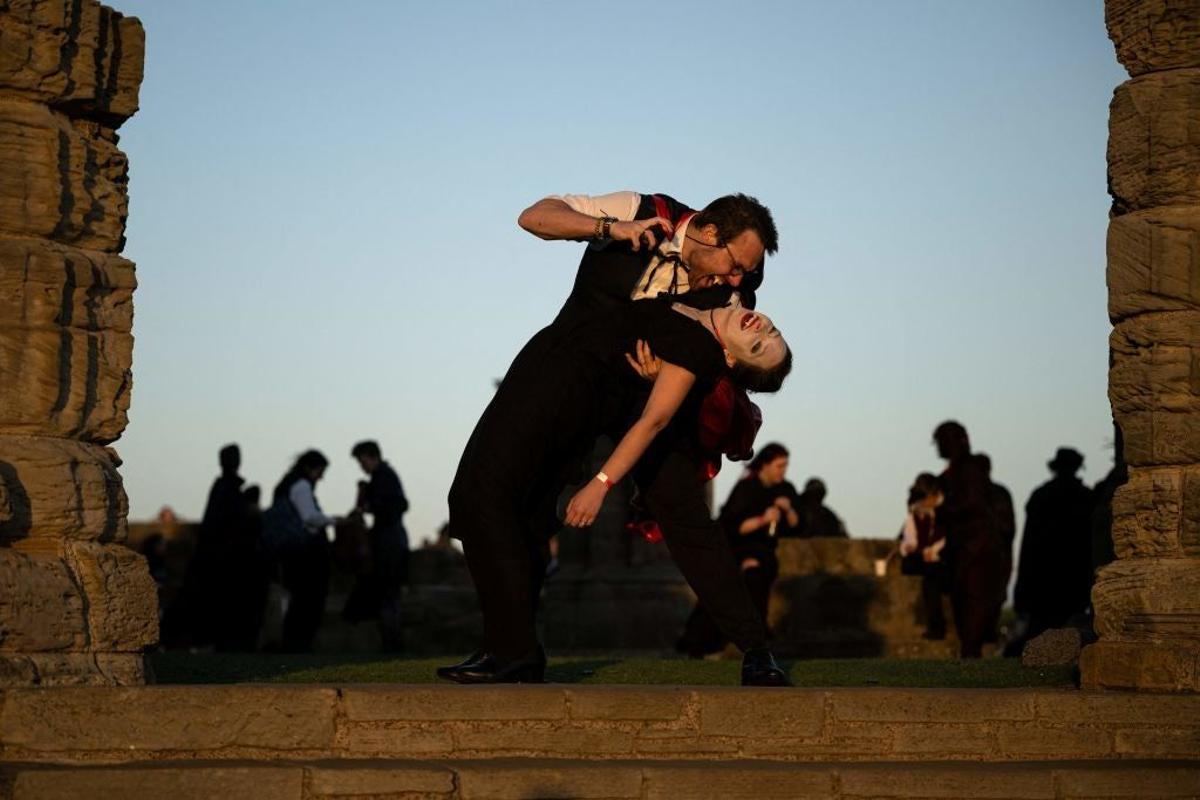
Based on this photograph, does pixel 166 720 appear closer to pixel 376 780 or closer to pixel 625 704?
pixel 376 780

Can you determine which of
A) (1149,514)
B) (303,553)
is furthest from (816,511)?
(1149,514)

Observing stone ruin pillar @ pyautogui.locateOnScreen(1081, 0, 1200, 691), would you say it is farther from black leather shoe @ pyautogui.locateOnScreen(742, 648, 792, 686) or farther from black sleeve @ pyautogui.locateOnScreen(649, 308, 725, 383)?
black sleeve @ pyautogui.locateOnScreen(649, 308, 725, 383)

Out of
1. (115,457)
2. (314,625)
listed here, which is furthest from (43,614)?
(314,625)

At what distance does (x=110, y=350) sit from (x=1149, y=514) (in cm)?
392

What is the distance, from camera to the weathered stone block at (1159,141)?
322 inches

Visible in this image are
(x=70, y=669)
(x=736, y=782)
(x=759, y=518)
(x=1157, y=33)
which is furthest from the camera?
(x=759, y=518)

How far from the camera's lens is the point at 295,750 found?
646cm

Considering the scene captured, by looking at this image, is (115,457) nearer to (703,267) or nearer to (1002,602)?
(703,267)

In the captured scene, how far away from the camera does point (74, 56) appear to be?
740 cm

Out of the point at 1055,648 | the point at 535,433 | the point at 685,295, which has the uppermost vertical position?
the point at 685,295

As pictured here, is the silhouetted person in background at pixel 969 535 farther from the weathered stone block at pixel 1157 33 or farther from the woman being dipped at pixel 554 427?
the woman being dipped at pixel 554 427

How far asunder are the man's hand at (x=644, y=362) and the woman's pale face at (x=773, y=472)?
7.53m

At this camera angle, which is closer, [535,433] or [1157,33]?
[535,433]

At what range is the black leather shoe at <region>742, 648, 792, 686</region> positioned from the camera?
7695 millimetres
